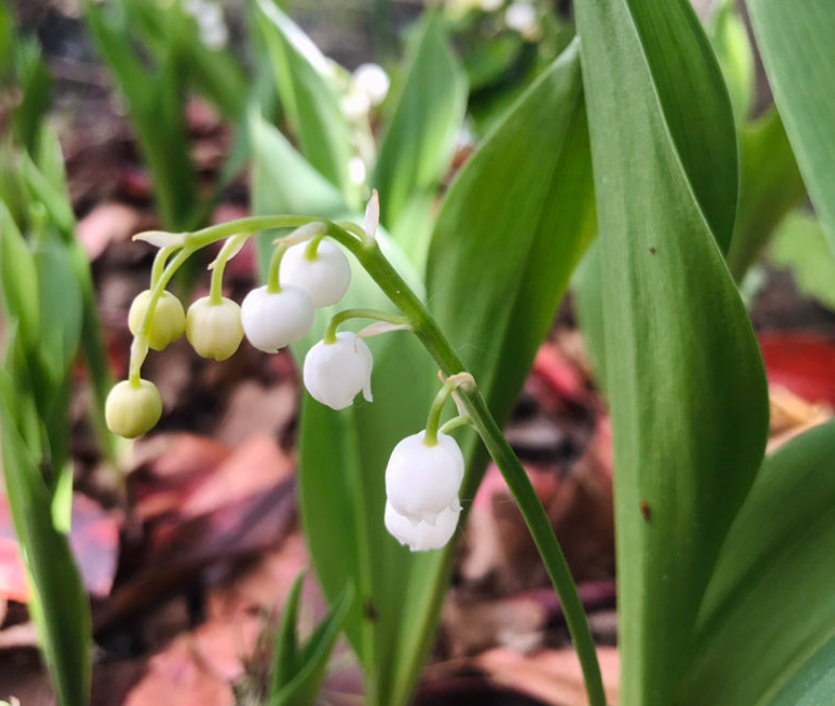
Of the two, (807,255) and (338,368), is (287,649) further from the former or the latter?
(807,255)

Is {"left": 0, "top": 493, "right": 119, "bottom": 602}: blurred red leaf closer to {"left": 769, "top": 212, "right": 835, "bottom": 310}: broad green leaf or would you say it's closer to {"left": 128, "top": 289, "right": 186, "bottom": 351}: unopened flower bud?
{"left": 128, "top": 289, "right": 186, "bottom": 351}: unopened flower bud

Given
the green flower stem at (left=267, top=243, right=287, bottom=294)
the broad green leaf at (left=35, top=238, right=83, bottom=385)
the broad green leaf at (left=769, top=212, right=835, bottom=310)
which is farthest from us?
the broad green leaf at (left=769, top=212, right=835, bottom=310)

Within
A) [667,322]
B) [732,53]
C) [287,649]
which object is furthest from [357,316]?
[732,53]

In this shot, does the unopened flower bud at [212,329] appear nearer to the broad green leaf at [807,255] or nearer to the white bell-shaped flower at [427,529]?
the white bell-shaped flower at [427,529]

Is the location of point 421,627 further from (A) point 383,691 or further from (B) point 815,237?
(B) point 815,237

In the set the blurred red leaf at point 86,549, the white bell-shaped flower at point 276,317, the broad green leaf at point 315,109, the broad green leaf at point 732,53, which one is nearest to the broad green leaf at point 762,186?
the broad green leaf at point 732,53

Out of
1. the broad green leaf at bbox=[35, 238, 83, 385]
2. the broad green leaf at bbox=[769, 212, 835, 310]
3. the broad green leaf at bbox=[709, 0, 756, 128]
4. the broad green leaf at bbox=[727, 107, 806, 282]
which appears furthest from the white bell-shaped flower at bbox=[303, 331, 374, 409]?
the broad green leaf at bbox=[769, 212, 835, 310]
